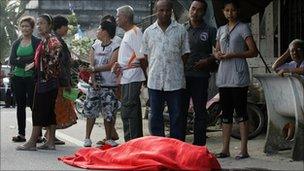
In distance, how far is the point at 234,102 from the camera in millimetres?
6668

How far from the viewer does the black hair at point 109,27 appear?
8.05 metres

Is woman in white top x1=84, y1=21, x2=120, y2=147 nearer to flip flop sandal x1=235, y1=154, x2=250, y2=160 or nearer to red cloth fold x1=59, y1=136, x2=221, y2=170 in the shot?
red cloth fold x1=59, y1=136, x2=221, y2=170

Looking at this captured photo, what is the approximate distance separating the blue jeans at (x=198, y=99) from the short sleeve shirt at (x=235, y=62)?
0.35 m

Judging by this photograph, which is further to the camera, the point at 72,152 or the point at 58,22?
the point at 58,22

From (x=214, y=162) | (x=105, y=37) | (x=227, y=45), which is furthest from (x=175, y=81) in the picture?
(x=105, y=37)

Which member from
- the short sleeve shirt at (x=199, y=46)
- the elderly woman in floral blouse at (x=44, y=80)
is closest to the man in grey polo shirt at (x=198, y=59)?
the short sleeve shirt at (x=199, y=46)

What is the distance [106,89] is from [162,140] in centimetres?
227

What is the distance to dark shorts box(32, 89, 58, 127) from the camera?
7.46m

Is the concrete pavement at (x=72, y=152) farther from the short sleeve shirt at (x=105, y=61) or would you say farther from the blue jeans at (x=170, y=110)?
the short sleeve shirt at (x=105, y=61)

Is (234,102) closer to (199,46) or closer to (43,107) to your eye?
(199,46)

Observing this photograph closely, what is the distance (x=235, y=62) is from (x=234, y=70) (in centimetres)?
10

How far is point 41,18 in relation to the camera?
7.61 meters

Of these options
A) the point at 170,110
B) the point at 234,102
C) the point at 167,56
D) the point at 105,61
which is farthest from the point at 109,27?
the point at 234,102

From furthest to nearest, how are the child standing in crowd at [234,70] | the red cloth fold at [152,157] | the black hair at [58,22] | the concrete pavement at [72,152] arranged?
the black hair at [58,22]
the child standing in crowd at [234,70]
the concrete pavement at [72,152]
the red cloth fold at [152,157]
